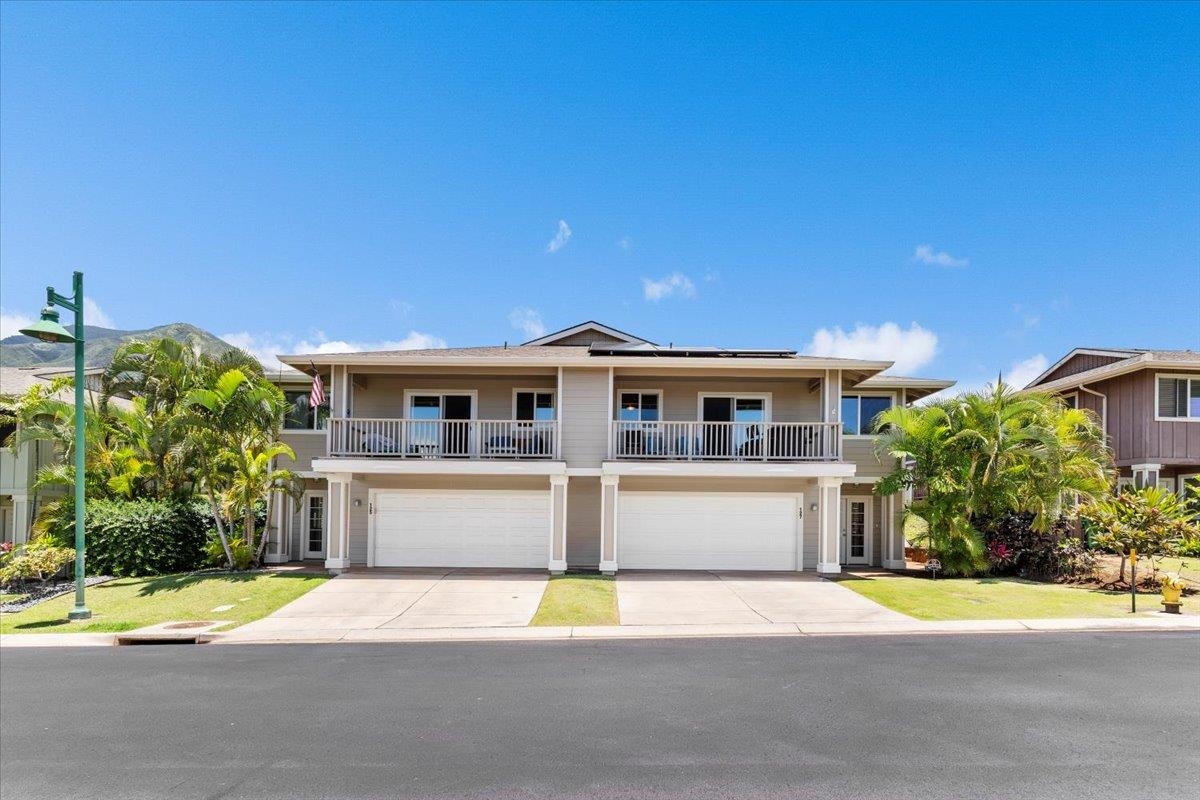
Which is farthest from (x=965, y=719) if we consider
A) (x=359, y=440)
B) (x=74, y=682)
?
(x=359, y=440)

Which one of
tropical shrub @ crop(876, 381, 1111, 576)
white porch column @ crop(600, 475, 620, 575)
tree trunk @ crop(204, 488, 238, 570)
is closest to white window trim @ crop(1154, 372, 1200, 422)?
tropical shrub @ crop(876, 381, 1111, 576)

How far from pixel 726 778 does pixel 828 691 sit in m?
2.76

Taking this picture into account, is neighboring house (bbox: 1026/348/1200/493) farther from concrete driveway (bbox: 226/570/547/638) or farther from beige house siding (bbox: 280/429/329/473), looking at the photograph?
beige house siding (bbox: 280/429/329/473)

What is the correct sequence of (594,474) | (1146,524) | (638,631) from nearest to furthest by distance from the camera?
(638,631) → (1146,524) → (594,474)

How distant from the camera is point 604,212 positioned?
22109mm

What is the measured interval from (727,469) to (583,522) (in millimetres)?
4110

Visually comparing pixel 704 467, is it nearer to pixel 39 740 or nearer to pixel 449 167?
pixel 449 167

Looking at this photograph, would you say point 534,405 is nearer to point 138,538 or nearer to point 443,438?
point 443,438

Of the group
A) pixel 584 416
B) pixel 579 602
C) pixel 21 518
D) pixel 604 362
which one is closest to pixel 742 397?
pixel 604 362

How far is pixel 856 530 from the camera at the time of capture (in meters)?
19.3

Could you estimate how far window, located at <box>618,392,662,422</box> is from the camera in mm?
18719

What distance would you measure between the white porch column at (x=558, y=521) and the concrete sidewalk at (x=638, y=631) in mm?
5064

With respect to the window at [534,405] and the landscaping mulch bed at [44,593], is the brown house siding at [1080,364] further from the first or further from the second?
the landscaping mulch bed at [44,593]

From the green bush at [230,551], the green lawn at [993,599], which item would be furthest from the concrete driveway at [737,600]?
the green bush at [230,551]
